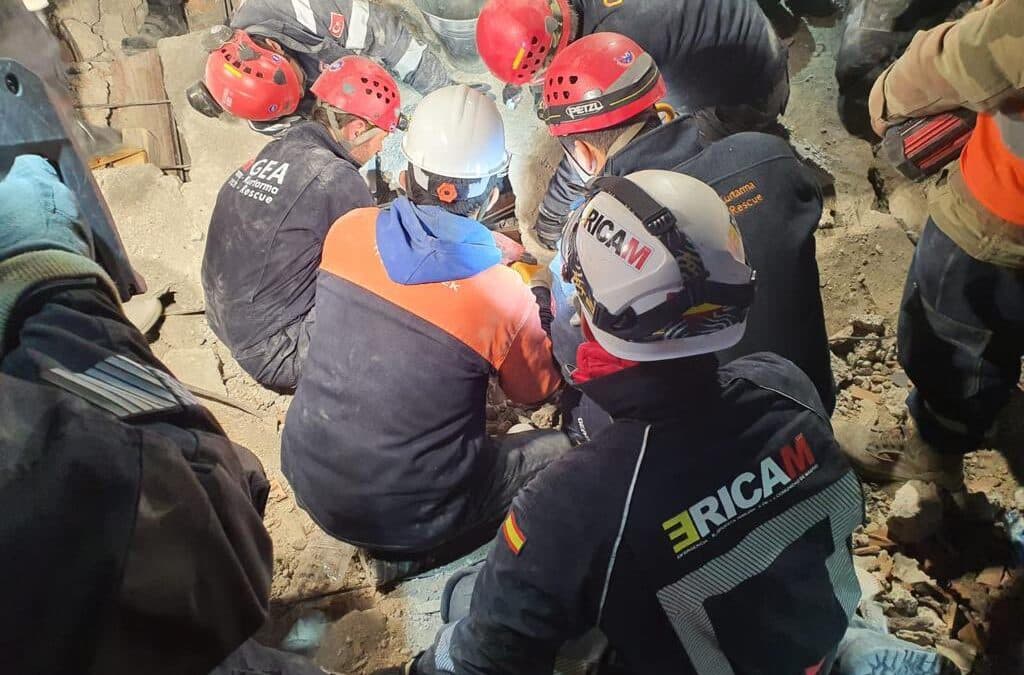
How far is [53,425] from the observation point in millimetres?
964

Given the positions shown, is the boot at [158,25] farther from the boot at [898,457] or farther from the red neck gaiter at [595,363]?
the boot at [898,457]

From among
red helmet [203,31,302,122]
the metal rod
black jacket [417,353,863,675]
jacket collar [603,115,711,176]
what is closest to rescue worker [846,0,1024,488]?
jacket collar [603,115,711,176]

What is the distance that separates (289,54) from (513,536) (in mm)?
3806

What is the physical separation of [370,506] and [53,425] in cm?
204

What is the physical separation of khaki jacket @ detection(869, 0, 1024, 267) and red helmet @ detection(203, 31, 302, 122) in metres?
3.19

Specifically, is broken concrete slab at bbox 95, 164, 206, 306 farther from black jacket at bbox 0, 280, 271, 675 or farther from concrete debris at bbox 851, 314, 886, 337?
Answer: concrete debris at bbox 851, 314, 886, 337

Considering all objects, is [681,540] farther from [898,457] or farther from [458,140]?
[898,457]

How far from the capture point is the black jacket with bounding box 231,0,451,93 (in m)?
4.62

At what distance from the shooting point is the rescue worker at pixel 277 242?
11.1 feet

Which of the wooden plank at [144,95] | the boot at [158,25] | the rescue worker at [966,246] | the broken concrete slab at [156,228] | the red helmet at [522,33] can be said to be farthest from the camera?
the boot at [158,25]

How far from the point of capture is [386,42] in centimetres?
473

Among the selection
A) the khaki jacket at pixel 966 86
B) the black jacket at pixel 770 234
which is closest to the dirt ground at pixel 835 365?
the black jacket at pixel 770 234

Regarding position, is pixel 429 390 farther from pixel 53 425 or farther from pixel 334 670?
pixel 53 425

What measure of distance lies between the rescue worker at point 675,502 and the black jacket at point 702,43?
2.36 meters
